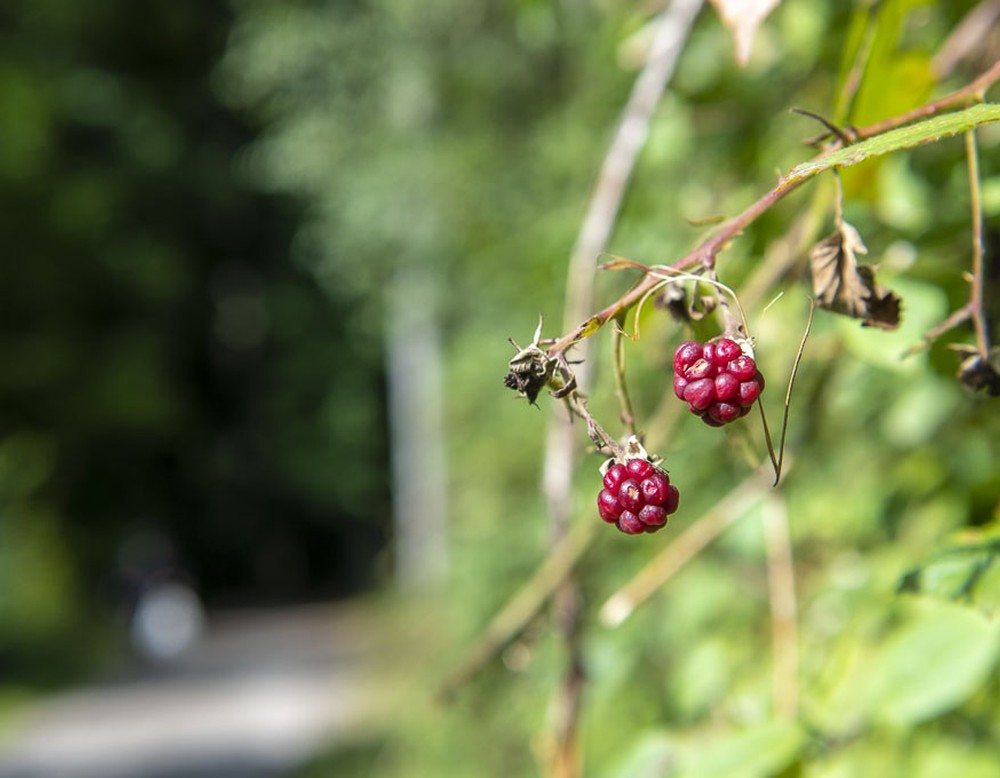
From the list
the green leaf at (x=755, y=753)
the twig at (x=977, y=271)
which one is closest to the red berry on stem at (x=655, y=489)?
the twig at (x=977, y=271)

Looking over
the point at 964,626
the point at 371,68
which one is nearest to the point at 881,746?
the point at 964,626

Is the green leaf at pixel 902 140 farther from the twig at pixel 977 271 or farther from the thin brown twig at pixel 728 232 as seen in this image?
the twig at pixel 977 271

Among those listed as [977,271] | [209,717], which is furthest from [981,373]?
[209,717]

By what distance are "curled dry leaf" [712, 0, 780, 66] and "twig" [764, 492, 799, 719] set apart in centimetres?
61

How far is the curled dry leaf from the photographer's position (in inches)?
39.4

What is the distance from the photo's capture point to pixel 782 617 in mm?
1389

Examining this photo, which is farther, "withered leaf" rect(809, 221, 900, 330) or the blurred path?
the blurred path

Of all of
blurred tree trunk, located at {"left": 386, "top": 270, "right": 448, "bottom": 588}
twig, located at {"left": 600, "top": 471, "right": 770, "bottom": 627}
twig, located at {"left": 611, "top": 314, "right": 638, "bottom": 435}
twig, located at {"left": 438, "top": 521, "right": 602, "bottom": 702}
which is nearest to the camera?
twig, located at {"left": 611, "top": 314, "right": 638, "bottom": 435}

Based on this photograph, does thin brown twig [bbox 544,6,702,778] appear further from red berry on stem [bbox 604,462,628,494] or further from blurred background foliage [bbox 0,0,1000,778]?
red berry on stem [bbox 604,462,628,494]

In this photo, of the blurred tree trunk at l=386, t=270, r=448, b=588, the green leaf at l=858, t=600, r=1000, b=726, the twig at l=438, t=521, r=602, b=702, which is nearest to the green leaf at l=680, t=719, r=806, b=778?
the green leaf at l=858, t=600, r=1000, b=726

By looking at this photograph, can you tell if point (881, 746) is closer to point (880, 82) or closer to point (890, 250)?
point (890, 250)

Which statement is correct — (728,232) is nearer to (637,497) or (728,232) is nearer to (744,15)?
(637,497)

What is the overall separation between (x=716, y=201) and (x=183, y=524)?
2286cm

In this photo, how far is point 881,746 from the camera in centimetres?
159
